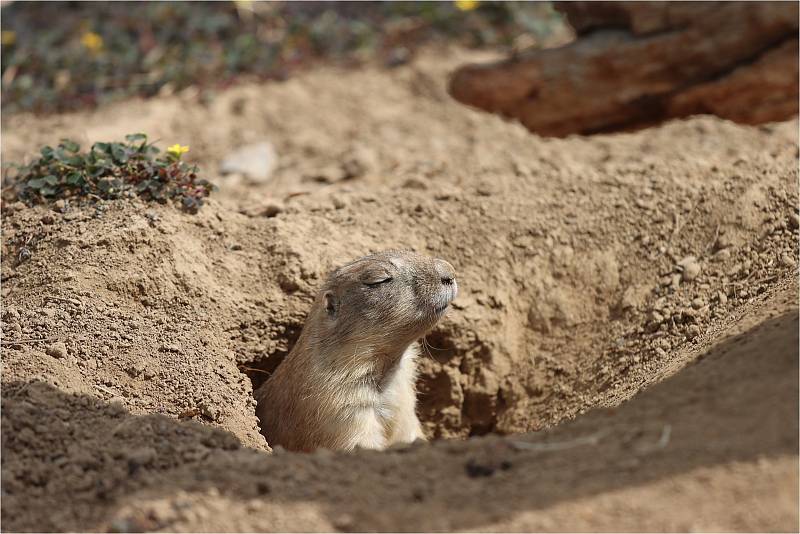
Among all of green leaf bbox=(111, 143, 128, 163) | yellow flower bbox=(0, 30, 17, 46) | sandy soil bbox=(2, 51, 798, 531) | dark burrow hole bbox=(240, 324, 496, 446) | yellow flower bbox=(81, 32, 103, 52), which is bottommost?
dark burrow hole bbox=(240, 324, 496, 446)

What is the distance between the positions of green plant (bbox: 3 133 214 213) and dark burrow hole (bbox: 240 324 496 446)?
50.3 inches

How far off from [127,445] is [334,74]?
760 centimetres

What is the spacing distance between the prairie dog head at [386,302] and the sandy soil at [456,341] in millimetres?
677

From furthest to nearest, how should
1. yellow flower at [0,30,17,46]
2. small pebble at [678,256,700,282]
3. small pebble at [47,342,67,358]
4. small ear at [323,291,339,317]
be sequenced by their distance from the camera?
yellow flower at [0,30,17,46] < small pebble at [678,256,700,282] < small ear at [323,291,339,317] < small pebble at [47,342,67,358]

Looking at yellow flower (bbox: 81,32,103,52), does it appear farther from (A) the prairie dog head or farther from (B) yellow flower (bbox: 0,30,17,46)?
(A) the prairie dog head

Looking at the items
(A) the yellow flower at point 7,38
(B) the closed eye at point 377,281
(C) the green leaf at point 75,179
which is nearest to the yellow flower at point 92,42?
(A) the yellow flower at point 7,38

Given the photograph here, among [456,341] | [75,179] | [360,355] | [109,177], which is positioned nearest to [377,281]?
[360,355]

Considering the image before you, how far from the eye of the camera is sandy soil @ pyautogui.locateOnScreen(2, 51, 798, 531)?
3408 millimetres

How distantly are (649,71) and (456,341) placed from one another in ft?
9.86

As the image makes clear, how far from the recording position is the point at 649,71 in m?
7.62

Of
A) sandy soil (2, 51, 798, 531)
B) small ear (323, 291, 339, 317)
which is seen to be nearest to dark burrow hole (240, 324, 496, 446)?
sandy soil (2, 51, 798, 531)

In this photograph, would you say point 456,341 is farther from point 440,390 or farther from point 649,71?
point 649,71

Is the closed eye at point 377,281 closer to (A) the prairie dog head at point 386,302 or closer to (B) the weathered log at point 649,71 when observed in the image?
(A) the prairie dog head at point 386,302

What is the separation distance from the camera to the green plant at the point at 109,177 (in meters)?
6.26
